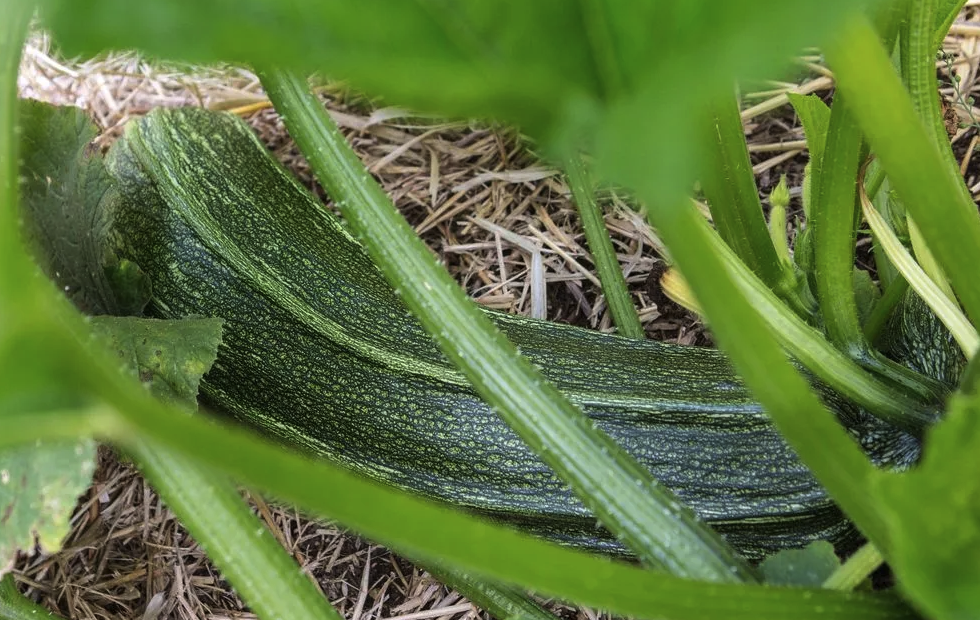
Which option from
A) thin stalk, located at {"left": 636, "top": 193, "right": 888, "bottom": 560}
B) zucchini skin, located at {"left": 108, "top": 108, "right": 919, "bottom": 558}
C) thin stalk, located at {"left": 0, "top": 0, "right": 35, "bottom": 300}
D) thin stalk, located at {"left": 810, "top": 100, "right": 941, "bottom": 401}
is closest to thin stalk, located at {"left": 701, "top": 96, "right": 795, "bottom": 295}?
thin stalk, located at {"left": 810, "top": 100, "right": 941, "bottom": 401}

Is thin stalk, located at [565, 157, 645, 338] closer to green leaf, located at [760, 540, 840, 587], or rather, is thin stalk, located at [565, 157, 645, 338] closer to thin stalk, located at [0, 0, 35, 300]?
green leaf, located at [760, 540, 840, 587]

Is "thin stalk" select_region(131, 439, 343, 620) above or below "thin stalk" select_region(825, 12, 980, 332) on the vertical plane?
below

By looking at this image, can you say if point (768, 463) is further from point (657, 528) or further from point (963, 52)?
point (963, 52)

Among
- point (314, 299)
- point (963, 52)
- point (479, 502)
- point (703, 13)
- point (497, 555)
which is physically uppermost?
point (703, 13)

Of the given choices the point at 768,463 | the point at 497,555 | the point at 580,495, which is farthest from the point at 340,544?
the point at 497,555

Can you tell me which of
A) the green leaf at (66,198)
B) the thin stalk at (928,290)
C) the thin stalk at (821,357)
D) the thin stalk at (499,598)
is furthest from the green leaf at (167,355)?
the thin stalk at (928,290)

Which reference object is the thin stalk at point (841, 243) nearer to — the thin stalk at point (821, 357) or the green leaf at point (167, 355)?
the thin stalk at point (821, 357)
